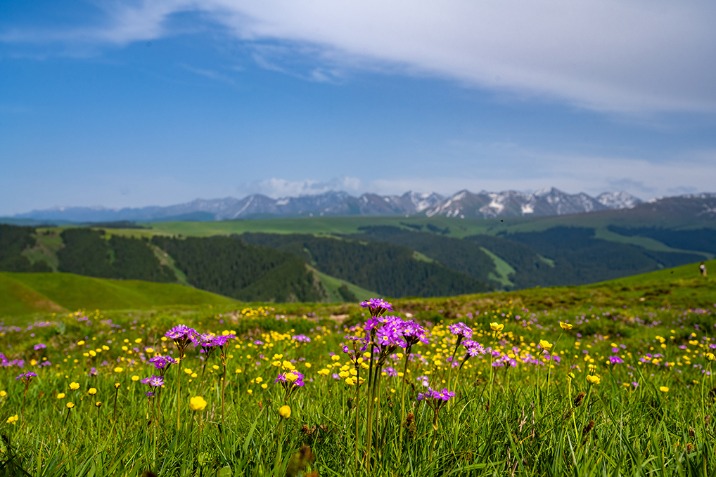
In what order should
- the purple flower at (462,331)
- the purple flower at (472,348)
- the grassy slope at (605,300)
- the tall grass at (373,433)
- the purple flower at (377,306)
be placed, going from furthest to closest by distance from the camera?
the grassy slope at (605,300) < the purple flower at (472,348) < the purple flower at (462,331) < the purple flower at (377,306) < the tall grass at (373,433)

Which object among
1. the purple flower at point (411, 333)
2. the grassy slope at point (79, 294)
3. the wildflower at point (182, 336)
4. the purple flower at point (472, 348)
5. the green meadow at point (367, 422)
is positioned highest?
the purple flower at point (411, 333)

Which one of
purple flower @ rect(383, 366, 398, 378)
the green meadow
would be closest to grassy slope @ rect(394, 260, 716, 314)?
the green meadow

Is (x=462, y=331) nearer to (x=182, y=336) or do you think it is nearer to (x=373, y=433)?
(x=373, y=433)

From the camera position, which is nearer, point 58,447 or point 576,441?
point 576,441

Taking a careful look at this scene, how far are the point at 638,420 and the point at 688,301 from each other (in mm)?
27368

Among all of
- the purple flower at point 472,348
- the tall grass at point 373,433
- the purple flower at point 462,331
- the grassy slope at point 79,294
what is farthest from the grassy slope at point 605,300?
the grassy slope at point 79,294

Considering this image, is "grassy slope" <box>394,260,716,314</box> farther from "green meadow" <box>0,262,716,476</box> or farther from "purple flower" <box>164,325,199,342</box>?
"purple flower" <box>164,325,199,342</box>

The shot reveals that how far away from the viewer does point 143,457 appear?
2.85 metres

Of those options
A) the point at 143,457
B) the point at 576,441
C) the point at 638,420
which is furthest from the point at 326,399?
the point at 638,420

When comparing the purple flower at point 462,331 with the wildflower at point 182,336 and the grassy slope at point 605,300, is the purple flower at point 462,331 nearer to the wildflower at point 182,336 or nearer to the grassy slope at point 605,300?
the wildflower at point 182,336

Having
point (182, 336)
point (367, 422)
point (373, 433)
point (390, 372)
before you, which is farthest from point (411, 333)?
point (390, 372)

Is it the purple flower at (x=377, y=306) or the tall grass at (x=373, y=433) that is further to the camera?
the purple flower at (x=377, y=306)

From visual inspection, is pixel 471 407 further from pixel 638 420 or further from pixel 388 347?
pixel 388 347

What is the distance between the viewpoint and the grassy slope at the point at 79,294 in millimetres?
83375
